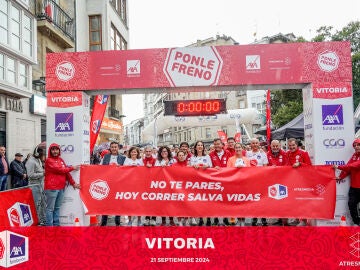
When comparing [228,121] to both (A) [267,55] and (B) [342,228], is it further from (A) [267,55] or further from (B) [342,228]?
(B) [342,228]

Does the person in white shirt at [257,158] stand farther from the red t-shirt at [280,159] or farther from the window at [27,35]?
the window at [27,35]

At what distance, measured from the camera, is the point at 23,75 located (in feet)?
46.9

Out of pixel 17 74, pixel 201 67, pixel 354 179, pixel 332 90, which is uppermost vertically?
pixel 17 74

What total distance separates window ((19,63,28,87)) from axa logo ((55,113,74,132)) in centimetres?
774

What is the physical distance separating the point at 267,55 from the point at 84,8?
19.8m

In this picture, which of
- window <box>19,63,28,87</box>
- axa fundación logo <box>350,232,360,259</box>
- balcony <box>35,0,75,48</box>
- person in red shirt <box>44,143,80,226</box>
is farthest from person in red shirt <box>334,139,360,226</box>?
balcony <box>35,0,75,48</box>

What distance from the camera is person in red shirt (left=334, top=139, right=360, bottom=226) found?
20.6ft

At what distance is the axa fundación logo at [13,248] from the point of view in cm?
392

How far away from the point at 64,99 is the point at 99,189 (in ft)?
7.00

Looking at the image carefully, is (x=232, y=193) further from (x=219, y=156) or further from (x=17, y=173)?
(x=17, y=173)

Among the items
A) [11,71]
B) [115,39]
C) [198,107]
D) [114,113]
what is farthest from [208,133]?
[198,107]

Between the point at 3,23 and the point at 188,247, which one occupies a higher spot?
the point at 3,23

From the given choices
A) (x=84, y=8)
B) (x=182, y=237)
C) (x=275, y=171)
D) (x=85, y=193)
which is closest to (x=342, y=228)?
(x=182, y=237)

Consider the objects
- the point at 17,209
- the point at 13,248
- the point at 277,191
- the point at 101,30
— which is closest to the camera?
the point at 13,248
